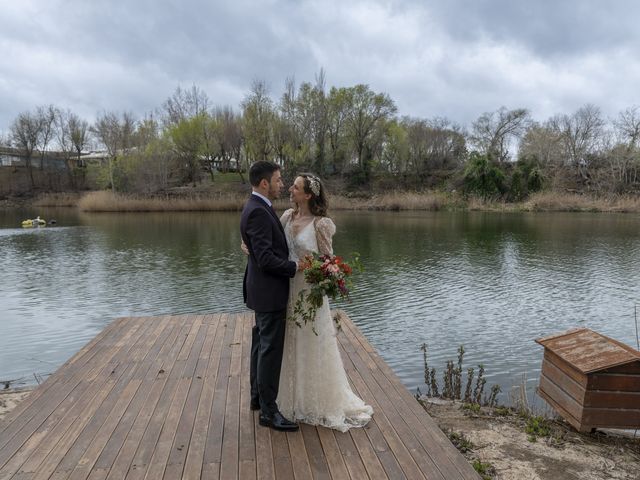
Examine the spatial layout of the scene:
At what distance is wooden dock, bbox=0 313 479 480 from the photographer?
2684 mm

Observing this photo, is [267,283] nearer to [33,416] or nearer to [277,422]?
[277,422]

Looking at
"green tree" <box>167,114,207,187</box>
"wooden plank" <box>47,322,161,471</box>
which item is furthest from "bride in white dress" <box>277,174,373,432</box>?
"green tree" <box>167,114,207,187</box>

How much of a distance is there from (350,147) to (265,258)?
44719 millimetres

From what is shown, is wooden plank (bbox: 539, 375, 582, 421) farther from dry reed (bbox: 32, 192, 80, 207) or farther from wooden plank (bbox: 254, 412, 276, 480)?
dry reed (bbox: 32, 192, 80, 207)

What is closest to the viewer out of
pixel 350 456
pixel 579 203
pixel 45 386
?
pixel 350 456

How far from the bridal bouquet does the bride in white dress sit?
0.19 feet

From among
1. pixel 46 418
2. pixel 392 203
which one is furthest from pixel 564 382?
pixel 392 203

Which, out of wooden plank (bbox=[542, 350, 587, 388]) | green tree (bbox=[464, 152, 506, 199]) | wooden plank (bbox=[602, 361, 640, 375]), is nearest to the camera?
wooden plank (bbox=[602, 361, 640, 375])

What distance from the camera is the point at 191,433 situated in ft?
10.2

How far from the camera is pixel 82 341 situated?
25.1 feet

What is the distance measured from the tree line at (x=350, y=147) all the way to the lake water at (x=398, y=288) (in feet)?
60.3

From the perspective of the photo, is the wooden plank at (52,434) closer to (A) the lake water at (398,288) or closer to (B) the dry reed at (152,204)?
(A) the lake water at (398,288)

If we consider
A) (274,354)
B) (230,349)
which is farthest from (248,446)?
(230,349)

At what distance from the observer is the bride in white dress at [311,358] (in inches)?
124
